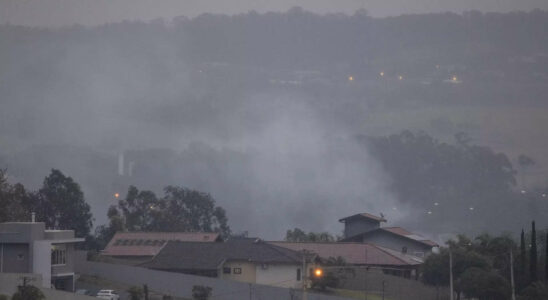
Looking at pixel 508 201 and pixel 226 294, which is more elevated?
pixel 508 201

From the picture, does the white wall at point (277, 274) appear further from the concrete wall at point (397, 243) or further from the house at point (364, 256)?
the concrete wall at point (397, 243)

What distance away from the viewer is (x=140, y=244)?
107 m

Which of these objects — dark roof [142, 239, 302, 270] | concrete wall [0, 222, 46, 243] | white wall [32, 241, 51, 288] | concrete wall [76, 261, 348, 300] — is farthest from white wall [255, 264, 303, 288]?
concrete wall [0, 222, 46, 243]

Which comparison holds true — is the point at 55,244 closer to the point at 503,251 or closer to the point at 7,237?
the point at 7,237

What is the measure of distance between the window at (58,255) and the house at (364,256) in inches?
902

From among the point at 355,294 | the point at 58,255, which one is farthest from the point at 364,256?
the point at 58,255

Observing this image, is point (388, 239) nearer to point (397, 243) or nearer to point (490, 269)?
point (397, 243)

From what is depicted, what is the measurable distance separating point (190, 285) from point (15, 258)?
43.5 feet

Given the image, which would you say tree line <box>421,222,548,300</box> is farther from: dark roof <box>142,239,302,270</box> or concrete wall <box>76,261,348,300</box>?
concrete wall <box>76,261,348,300</box>

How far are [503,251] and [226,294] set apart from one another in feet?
105

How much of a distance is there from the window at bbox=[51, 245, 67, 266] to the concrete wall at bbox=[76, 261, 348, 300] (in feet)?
17.3

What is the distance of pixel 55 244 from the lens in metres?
81.2

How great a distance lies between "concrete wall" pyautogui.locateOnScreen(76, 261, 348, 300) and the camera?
78.9 meters

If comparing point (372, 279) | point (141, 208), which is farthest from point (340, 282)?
point (141, 208)
